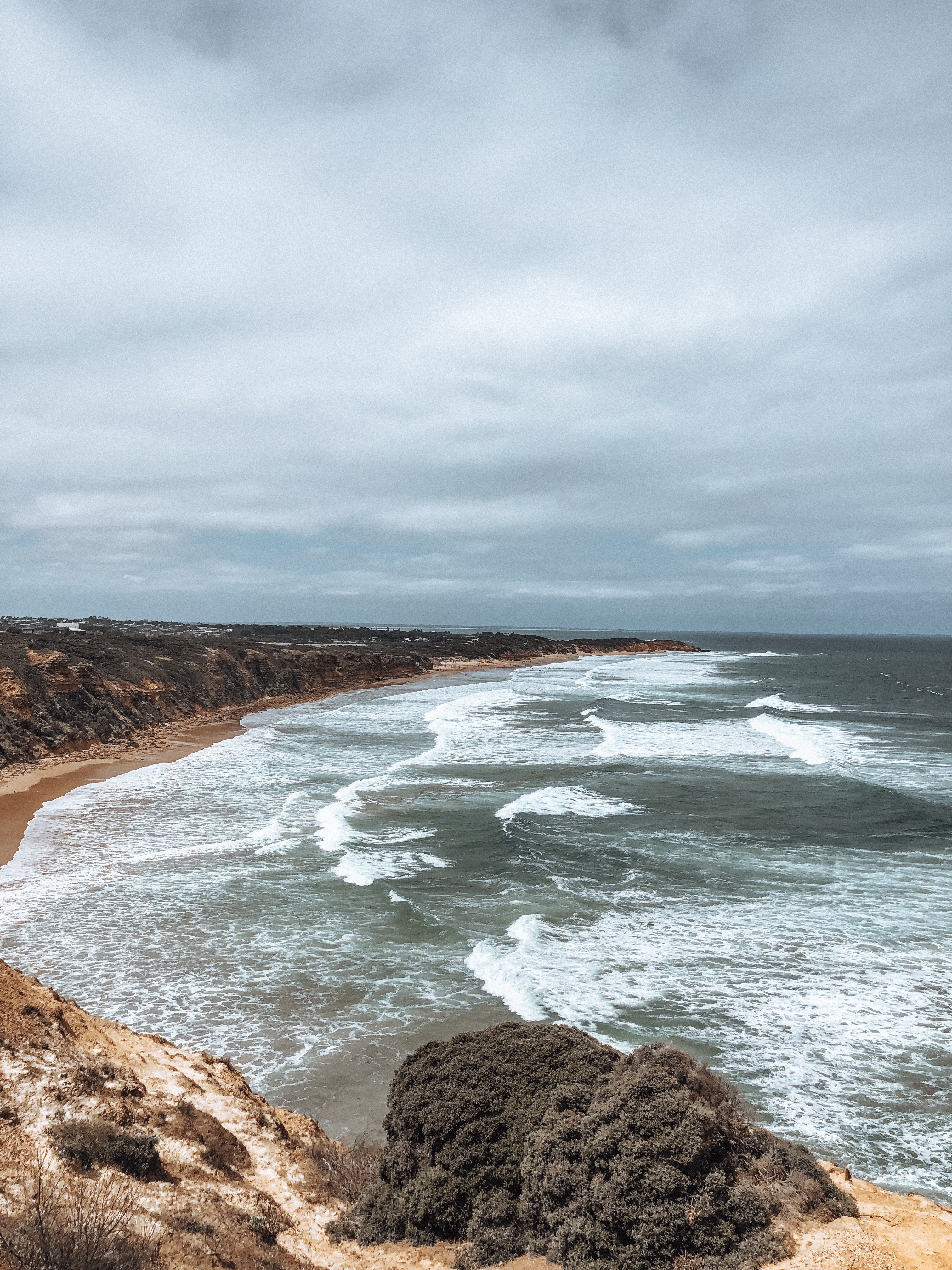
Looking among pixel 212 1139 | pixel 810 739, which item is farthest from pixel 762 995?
pixel 810 739

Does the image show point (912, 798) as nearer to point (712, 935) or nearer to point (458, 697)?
point (712, 935)

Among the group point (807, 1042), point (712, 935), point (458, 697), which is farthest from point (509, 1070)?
point (458, 697)

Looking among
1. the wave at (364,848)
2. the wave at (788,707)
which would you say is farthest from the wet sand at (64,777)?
the wave at (788,707)

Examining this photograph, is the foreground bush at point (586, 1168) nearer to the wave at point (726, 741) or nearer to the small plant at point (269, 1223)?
the small plant at point (269, 1223)

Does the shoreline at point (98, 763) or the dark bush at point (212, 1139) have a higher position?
the dark bush at point (212, 1139)

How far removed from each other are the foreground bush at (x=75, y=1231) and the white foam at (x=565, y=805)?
1523cm

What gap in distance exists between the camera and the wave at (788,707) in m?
48.2

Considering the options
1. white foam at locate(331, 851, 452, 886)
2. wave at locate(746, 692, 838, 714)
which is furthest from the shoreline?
wave at locate(746, 692, 838, 714)

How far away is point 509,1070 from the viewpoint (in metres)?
6.91

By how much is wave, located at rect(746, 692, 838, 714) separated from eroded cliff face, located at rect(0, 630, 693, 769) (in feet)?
101

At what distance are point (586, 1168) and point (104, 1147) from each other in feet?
12.2

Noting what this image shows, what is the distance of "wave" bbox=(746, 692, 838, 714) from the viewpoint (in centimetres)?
4822

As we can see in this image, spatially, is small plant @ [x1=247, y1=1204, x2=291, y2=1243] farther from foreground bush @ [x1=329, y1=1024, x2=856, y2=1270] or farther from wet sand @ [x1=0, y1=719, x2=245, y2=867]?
wet sand @ [x1=0, y1=719, x2=245, y2=867]

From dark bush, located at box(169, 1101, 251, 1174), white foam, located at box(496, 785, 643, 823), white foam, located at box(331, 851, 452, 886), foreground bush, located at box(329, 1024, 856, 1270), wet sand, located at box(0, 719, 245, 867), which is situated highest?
foreground bush, located at box(329, 1024, 856, 1270)
